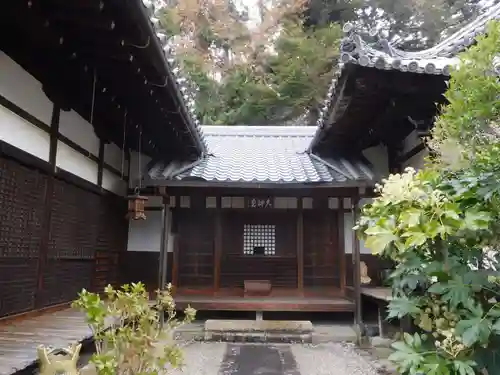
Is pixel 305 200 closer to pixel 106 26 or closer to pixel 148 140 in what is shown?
pixel 148 140

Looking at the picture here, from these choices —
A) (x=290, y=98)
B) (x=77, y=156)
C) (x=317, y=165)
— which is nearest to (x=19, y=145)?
(x=77, y=156)

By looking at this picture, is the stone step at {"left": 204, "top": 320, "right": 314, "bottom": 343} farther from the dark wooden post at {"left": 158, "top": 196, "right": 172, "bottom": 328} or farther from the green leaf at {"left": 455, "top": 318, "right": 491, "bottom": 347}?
the green leaf at {"left": 455, "top": 318, "right": 491, "bottom": 347}

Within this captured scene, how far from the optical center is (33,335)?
3.94 m

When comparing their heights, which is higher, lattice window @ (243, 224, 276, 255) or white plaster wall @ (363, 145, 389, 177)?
white plaster wall @ (363, 145, 389, 177)

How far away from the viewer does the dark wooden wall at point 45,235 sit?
4.47 m

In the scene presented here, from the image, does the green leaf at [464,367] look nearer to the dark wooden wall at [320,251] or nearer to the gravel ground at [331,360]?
the gravel ground at [331,360]

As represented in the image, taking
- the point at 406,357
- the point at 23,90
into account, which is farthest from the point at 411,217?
the point at 23,90

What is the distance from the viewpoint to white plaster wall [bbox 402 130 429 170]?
6.52 m

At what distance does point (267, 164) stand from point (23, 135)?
4.71 meters

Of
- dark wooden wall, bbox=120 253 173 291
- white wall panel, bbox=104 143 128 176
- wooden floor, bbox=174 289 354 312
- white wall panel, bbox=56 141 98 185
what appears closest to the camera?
white wall panel, bbox=56 141 98 185

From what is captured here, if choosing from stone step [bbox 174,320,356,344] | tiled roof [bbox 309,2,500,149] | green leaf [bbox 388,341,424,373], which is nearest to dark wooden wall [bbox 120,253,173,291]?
stone step [bbox 174,320,356,344]

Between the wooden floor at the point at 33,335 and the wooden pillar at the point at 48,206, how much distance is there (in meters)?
0.38

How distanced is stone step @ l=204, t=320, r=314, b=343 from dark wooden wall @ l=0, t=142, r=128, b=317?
208 cm

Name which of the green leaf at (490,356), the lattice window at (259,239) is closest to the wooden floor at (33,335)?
the green leaf at (490,356)
